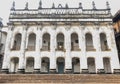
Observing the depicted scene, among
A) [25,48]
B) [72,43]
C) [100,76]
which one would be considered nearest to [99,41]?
[72,43]

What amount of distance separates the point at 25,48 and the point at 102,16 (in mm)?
11717

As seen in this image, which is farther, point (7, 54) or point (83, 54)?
point (7, 54)

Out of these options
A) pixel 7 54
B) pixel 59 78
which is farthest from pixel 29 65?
pixel 59 78

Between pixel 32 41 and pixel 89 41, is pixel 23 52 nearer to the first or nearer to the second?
pixel 32 41

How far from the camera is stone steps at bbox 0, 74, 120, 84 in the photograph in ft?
82.1

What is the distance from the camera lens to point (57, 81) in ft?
82.1

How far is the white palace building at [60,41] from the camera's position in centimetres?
2852

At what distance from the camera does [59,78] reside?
998 inches

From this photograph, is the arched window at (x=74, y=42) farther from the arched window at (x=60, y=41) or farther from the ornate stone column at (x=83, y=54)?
the arched window at (x=60, y=41)

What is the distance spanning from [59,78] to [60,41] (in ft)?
22.9

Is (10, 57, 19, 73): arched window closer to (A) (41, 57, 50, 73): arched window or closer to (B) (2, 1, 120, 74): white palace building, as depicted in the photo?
(B) (2, 1, 120, 74): white palace building

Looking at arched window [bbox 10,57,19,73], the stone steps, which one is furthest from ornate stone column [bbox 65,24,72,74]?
arched window [bbox 10,57,19,73]

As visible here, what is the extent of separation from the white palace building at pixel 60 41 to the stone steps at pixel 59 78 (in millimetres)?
2182

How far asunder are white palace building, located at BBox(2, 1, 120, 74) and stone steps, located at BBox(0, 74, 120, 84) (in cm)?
218
